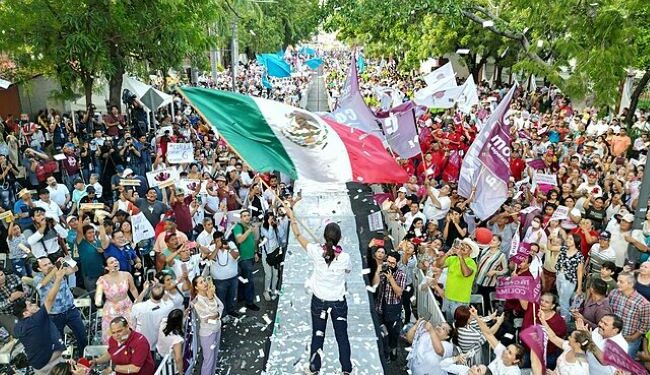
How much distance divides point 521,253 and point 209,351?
413 cm

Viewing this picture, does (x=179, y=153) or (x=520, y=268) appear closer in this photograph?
(x=520, y=268)

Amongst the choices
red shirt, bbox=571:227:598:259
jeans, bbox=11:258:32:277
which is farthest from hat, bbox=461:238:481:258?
jeans, bbox=11:258:32:277

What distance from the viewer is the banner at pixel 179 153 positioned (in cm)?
1089

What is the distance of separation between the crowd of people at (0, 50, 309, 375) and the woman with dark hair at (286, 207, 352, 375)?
656 mm

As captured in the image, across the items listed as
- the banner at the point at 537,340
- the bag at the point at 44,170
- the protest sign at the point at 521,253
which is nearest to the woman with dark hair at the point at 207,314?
the banner at the point at 537,340

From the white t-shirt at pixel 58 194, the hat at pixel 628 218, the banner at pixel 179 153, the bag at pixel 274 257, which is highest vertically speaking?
the banner at pixel 179 153

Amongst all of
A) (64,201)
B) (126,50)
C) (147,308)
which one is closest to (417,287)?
(147,308)

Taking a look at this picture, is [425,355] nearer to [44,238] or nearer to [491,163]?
[491,163]

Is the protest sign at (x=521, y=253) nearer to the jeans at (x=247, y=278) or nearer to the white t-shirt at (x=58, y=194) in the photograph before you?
the jeans at (x=247, y=278)

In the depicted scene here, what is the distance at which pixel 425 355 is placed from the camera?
616 cm

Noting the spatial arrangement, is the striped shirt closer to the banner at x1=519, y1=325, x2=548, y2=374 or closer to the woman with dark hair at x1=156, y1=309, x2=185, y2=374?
the banner at x1=519, y1=325, x2=548, y2=374

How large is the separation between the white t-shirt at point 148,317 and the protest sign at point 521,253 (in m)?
4.37

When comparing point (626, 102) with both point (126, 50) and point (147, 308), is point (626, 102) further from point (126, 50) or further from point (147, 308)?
point (147, 308)

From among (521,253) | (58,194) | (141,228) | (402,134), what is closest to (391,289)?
(521,253)
